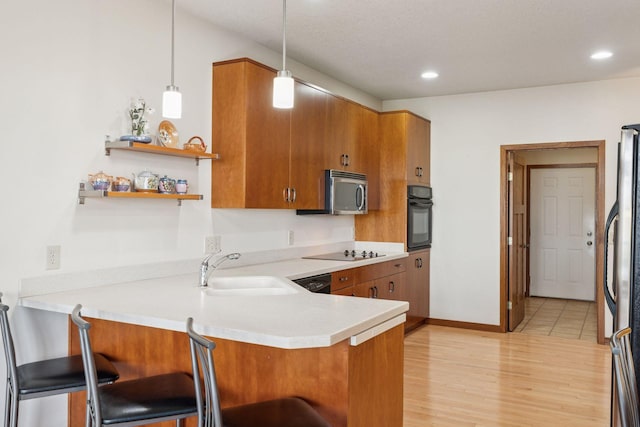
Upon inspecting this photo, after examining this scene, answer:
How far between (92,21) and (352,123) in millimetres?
2574

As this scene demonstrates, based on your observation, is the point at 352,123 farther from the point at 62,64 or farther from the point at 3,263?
the point at 3,263

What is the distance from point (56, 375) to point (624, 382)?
80.4 inches

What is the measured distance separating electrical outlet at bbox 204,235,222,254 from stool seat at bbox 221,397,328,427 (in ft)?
6.22

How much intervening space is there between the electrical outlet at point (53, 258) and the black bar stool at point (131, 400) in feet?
2.49

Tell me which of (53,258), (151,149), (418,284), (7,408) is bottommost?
(7,408)

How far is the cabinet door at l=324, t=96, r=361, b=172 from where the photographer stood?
447cm

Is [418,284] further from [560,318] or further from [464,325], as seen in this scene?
[560,318]

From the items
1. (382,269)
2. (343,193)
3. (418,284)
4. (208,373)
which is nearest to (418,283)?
(418,284)

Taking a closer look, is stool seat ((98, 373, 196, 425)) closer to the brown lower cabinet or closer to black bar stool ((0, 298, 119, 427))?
black bar stool ((0, 298, 119, 427))

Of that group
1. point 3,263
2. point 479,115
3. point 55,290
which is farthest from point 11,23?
point 479,115

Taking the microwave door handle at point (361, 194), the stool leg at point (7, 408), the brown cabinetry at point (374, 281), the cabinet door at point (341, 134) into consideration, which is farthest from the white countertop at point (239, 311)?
the microwave door handle at point (361, 194)

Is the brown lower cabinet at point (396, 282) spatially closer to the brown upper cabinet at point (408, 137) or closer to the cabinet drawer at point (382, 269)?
the cabinet drawer at point (382, 269)

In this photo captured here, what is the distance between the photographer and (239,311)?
6.79 ft

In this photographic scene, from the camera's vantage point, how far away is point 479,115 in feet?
18.8
